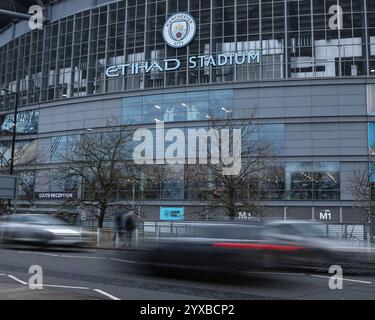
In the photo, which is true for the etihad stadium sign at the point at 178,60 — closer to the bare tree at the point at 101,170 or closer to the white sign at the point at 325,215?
the white sign at the point at 325,215

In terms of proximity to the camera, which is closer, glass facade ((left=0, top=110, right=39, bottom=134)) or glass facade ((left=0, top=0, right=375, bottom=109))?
glass facade ((left=0, top=0, right=375, bottom=109))

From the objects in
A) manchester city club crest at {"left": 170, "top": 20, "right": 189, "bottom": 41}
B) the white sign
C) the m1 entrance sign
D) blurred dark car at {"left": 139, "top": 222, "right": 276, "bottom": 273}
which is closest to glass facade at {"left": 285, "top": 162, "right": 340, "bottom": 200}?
the white sign

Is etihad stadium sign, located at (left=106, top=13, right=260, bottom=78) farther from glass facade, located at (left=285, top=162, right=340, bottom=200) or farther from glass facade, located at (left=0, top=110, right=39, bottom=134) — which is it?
glass facade, located at (left=0, top=110, right=39, bottom=134)

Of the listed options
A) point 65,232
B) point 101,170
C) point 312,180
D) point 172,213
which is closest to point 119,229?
point 65,232

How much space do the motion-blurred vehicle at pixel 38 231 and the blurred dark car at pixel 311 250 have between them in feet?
36.1

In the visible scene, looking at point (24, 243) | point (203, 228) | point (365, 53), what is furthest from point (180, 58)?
point (203, 228)

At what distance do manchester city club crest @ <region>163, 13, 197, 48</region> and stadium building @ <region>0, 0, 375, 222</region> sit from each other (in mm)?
119

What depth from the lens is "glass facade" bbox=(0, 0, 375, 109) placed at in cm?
5075

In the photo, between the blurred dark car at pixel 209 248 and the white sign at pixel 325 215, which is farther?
the white sign at pixel 325 215

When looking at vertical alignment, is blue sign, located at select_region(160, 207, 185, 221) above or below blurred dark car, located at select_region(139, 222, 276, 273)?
above

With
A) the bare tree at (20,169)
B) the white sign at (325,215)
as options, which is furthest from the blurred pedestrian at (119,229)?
the white sign at (325,215)

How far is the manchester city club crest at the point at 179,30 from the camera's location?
180ft

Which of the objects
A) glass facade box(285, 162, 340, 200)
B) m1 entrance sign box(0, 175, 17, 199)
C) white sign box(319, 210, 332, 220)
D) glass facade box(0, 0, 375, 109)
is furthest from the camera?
glass facade box(0, 0, 375, 109)

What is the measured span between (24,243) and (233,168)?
49.3ft
